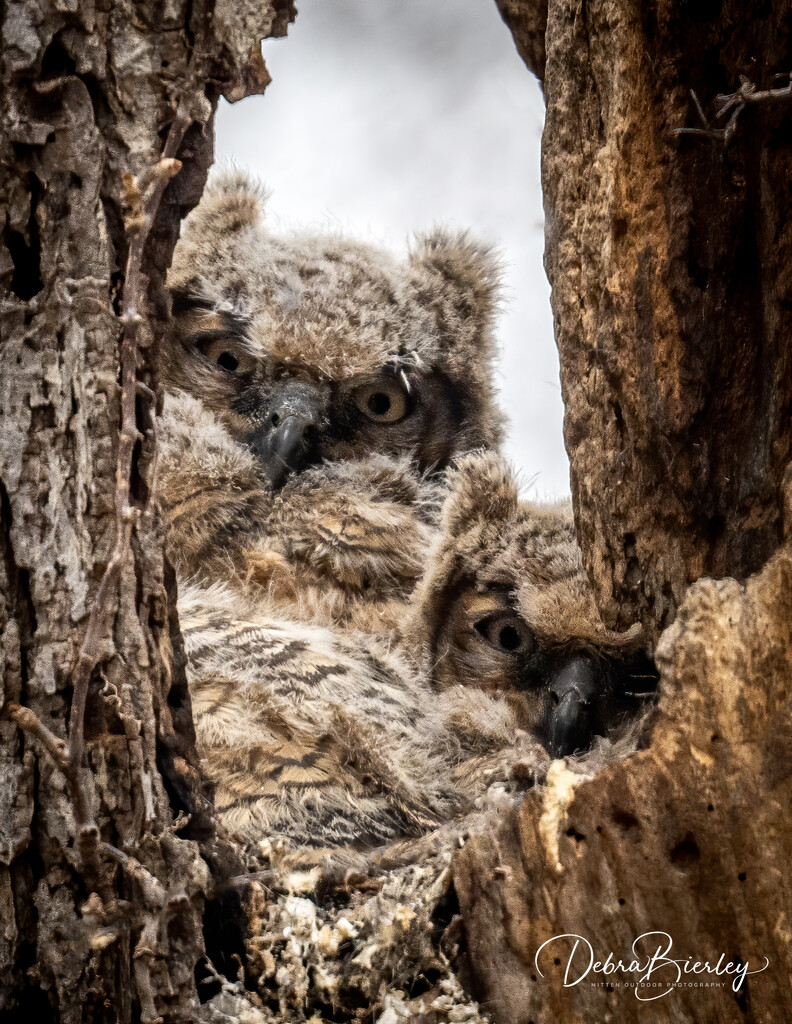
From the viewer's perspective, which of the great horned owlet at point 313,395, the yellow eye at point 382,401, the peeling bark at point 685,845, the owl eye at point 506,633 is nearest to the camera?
the peeling bark at point 685,845

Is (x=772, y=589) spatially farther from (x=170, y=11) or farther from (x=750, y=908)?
(x=170, y=11)

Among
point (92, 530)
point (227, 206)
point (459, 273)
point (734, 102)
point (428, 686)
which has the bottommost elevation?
point (428, 686)

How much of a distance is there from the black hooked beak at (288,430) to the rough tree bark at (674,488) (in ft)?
4.25

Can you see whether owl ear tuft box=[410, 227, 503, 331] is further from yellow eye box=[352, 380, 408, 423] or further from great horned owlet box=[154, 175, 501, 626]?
yellow eye box=[352, 380, 408, 423]

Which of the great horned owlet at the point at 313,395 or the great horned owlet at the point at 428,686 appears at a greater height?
the great horned owlet at the point at 313,395

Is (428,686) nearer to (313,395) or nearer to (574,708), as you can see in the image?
(574,708)

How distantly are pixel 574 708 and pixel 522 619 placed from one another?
0.95 ft

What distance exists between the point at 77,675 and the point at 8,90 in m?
0.60

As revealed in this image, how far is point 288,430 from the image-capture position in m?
2.47

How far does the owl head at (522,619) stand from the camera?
68.3 inches

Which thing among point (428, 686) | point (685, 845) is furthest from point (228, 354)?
point (685, 845)

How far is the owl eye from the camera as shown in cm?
194

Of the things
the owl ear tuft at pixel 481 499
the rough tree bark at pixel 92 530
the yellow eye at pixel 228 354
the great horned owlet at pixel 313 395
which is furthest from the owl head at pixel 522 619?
the rough tree bark at pixel 92 530

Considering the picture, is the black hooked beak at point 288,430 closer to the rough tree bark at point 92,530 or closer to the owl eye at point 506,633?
the owl eye at point 506,633
